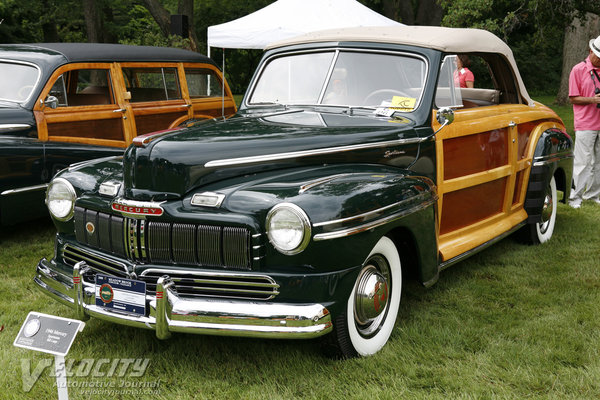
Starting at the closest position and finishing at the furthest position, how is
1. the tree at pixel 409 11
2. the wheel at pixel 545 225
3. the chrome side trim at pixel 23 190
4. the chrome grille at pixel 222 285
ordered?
the chrome grille at pixel 222 285 → the chrome side trim at pixel 23 190 → the wheel at pixel 545 225 → the tree at pixel 409 11

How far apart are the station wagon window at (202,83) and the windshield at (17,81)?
1958 mm

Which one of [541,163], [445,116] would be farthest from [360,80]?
[541,163]

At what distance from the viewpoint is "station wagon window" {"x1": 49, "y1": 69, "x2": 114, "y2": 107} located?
6.20 meters

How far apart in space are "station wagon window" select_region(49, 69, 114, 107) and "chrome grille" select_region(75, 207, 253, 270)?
334cm

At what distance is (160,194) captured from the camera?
314 centimetres

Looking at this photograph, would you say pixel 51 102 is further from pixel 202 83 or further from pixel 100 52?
pixel 202 83

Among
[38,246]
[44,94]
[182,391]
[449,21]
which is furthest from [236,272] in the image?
[449,21]

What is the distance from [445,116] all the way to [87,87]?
438 centimetres

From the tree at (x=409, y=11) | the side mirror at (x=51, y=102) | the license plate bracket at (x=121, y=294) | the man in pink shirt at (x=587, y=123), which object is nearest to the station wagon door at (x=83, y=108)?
the side mirror at (x=51, y=102)

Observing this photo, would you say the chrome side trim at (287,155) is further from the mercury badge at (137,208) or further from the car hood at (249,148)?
the mercury badge at (137,208)

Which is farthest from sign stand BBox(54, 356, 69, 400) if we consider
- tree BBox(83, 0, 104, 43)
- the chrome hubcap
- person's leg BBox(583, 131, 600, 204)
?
tree BBox(83, 0, 104, 43)

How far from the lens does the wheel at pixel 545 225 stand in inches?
213

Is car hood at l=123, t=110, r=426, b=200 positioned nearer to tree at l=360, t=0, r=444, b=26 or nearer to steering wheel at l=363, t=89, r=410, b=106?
steering wheel at l=363, t=89, r=410, b=106

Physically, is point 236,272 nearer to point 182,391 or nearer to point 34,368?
point 182,391
